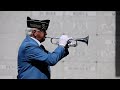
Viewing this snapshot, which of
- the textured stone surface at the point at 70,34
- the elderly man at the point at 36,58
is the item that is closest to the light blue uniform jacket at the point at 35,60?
the elderly man at the point at 36,58

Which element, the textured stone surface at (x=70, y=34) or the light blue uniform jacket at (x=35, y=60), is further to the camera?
the textured stone surface at (x=70, y=34)

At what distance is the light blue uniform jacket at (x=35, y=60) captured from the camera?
3512 millimetres

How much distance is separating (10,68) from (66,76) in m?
0.79

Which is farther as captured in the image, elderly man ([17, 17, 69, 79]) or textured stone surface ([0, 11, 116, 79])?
textured stone surface ([0, 11, 116, 79])

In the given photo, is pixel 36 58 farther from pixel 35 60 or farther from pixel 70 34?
pixel 70 34

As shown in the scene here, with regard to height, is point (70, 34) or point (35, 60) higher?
point (70, 34)

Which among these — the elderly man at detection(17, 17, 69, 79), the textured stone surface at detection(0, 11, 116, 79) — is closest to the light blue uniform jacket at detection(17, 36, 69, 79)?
the elderly man at detection(17, 17, 69, 79)

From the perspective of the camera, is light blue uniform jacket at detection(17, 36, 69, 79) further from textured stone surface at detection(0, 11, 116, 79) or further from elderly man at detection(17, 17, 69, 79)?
textured stone surface at detection(0, 11, 116, 79)

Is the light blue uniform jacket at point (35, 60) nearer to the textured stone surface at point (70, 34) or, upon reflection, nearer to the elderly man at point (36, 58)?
the elderly man at point (36, 58)

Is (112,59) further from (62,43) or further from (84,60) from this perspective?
(62,43)

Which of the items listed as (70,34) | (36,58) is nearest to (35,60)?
(36,58)

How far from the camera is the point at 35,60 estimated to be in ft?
11.7

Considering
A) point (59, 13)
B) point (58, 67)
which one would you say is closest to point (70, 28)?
point (59, 13)

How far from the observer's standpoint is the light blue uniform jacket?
351cm
